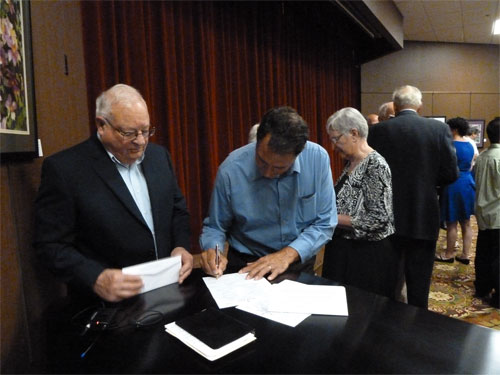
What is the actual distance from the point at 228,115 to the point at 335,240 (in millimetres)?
2554

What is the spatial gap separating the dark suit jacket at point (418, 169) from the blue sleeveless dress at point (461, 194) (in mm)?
1864

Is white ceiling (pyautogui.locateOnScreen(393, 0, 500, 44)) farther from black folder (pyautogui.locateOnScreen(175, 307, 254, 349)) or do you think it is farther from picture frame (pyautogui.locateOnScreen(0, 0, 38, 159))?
black folder (pyautogui.locateOnScreen(175, 307, 254, 349))

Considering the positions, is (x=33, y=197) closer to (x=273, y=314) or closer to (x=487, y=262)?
(x=273, y=314)

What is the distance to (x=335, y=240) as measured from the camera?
2064mm

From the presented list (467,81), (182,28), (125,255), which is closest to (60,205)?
(125,255)

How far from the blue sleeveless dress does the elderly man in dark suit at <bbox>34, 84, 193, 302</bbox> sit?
3.70 meters

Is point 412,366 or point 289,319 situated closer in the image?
point 412,366

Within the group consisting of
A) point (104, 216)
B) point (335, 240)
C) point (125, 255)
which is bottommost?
point (335, 240)

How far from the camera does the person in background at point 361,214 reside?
191 centimetres

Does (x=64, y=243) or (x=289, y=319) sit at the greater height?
(x=64, y=243)

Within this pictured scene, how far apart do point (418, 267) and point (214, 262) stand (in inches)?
65.6

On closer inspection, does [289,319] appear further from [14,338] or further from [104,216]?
[14,338]

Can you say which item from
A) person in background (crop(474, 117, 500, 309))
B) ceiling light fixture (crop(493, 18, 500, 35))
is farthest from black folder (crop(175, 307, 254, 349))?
ceiling light fixture (crop(493, 18, 500, 35))

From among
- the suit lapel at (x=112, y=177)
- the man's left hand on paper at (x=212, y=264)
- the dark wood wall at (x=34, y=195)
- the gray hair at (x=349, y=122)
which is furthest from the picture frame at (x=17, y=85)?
the gray hair at (x=349, y=122)
